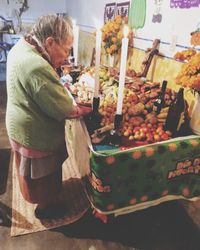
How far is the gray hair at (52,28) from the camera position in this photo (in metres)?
1.14

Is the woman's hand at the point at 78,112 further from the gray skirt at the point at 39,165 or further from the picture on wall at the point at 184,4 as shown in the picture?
A: the picture on wall at the point at 184,4

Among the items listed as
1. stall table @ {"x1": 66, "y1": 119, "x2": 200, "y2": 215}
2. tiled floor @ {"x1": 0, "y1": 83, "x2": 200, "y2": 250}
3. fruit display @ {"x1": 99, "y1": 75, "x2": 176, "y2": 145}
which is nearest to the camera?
stall table @ {"x1": 66, "y1": 119, "x2": 200, "y2": 215}

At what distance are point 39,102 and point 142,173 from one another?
1.99 ft

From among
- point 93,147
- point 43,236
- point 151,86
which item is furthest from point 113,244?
point 151,86

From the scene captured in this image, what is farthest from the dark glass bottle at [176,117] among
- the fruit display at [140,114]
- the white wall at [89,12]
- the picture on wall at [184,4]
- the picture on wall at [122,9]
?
the white wall at [89,12]

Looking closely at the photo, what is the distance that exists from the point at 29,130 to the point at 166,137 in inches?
28.2

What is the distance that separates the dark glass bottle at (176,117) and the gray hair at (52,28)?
666 millimetres

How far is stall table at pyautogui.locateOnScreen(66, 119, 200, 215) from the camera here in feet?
3.47

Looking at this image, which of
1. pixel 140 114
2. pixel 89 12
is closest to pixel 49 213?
pixel 140 114

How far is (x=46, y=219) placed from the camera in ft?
5.40

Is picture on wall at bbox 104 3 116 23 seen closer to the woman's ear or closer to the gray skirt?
the woman's ear

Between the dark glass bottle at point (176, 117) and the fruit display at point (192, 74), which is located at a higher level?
the fruit display at point (192, 74)

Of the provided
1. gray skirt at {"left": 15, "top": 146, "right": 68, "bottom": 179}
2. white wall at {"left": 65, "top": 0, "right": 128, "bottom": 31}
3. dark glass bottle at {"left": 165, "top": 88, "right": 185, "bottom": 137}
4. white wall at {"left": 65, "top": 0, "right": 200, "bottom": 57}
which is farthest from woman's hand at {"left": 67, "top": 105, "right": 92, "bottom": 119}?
white wall at {"left": 65, "top": 0, "right": 128, "bottom": 31}

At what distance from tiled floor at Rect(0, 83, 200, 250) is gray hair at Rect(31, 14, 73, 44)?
46.8 inches
